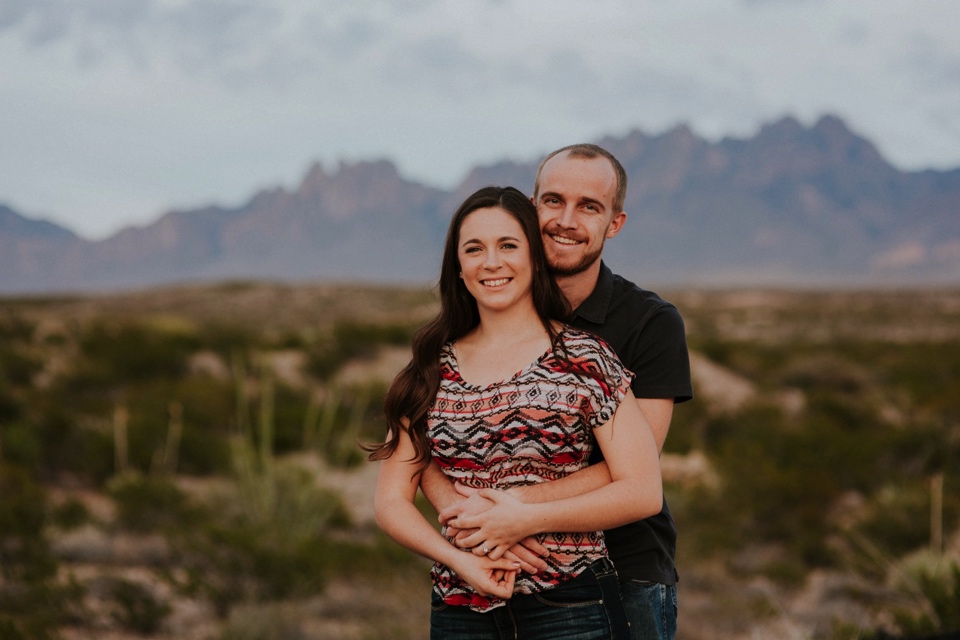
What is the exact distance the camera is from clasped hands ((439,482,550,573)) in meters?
2.70

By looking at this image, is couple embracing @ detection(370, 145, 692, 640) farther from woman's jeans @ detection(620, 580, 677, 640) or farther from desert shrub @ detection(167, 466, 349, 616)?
desert shrub @ detection(167, 466, 349, 616)

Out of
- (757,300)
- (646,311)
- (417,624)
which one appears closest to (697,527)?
(417,624)

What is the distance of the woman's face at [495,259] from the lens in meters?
2.96

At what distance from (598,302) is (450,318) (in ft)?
1.63

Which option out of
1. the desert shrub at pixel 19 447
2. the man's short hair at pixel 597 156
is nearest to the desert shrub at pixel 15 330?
the desert shrub at pixel 19 447

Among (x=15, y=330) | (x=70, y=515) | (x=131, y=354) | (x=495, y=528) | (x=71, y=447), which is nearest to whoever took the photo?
(x=495, y=528)

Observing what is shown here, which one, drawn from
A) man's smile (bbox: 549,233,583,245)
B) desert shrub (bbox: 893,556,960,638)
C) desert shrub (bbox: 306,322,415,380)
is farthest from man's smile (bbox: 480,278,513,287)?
desert shrub (bbox: 306,322,415,380)

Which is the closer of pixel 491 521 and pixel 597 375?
pixel 491 521

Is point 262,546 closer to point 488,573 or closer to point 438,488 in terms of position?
point 438,488

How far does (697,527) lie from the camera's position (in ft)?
34.9

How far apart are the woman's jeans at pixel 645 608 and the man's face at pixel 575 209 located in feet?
3.36

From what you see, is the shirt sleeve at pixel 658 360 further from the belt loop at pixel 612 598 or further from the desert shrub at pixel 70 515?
the desert shrub at pixel 70 515

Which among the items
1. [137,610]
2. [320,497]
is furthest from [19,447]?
[137,610]

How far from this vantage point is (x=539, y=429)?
276 centimetres
